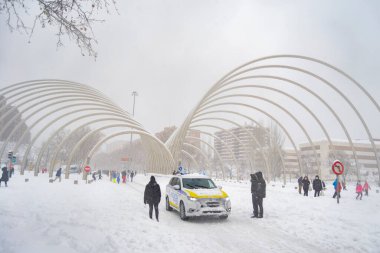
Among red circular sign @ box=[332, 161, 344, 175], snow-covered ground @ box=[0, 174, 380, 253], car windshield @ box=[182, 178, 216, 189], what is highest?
red circular sign @ box=[332, 161, 344, 175]

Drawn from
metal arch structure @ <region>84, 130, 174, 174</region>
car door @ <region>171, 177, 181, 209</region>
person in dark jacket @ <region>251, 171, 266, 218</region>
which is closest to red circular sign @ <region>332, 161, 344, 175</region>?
person in dark jacket @ <region>251, 171, 266, 218</region>

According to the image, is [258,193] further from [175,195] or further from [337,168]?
[337,168]

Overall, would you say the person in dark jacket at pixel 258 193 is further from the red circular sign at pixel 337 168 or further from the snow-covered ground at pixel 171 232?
the red circular sign at pixel 337 168

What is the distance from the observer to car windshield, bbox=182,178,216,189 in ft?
38.3

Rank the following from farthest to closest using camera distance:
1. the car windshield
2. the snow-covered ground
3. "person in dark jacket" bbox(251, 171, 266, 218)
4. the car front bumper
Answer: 1. the car windshield
2. "person in dark jacket" bbox(251, 171, 266, 218)
3. the car front bumper
4. the snow-covered ground

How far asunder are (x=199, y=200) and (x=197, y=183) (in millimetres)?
1643

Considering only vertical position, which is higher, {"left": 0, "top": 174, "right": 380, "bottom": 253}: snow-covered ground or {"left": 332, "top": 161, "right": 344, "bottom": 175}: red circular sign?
{"left": 332, "top": 161, "right": 344, "bottom": 175}: red circular sign

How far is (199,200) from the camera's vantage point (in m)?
10.4

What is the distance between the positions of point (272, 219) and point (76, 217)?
23.4 ft

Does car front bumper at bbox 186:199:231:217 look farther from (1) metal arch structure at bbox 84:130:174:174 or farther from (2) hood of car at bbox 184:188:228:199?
(1) metal arch structure at bbox 84:130:174:174

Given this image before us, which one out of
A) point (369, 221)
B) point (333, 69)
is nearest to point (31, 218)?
point (369, 221)

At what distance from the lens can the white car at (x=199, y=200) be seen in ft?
33.9

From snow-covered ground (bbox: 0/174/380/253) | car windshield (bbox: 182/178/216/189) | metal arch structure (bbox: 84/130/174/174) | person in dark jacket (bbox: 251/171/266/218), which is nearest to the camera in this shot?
snow-covered ground (bbox: 0/174/380/253)

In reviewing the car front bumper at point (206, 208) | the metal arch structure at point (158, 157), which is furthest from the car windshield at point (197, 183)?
the metal arch structure at point (158, 157)
